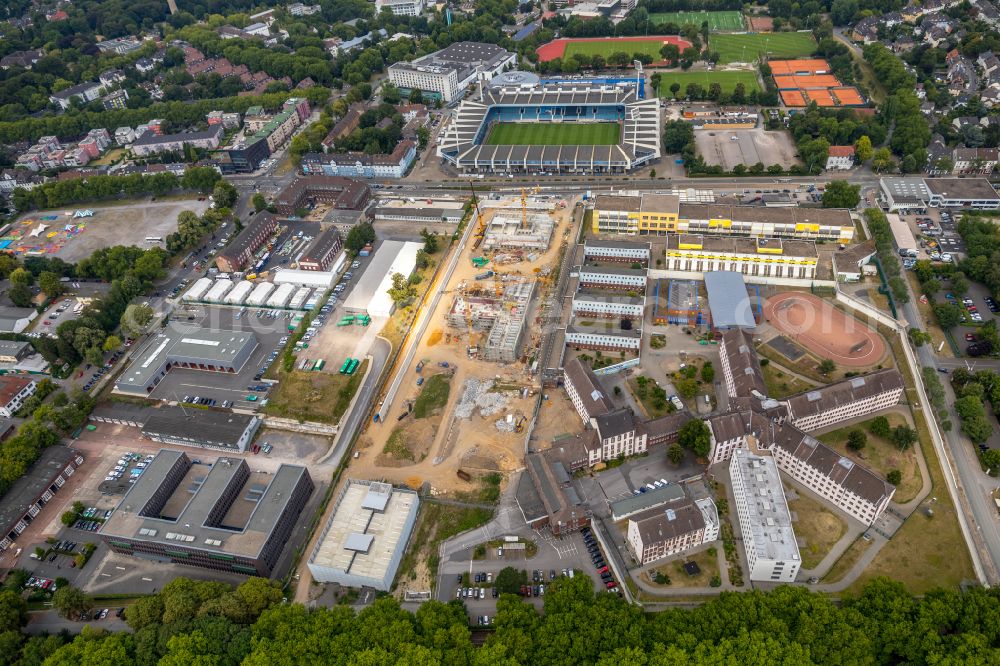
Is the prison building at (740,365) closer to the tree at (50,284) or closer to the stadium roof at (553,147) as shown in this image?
the stadium roof at (553,147)

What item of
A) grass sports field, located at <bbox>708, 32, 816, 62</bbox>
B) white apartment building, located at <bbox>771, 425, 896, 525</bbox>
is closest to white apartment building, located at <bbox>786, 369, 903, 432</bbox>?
white apartment building, located at <bbox>771, 425, 896, 525</bbox>

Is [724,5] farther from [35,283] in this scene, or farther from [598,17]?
[35,283]

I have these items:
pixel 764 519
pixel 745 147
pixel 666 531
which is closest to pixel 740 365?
pixel 764 519

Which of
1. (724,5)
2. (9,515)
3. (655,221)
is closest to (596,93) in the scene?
(655,221)

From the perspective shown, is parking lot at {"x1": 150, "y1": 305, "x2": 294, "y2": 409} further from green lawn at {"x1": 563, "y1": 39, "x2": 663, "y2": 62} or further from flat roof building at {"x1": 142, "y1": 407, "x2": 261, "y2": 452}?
green lawn at {"x1": 563, "y1": 39, "x2": 663, "y2": 62}

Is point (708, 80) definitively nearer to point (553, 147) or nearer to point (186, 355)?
point (553, 147)

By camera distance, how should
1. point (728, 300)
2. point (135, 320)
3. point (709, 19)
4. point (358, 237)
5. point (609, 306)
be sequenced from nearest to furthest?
point (609, 306) → point (728, 300) → point (135, 320) → point (358, 237) → point (709, 19)
